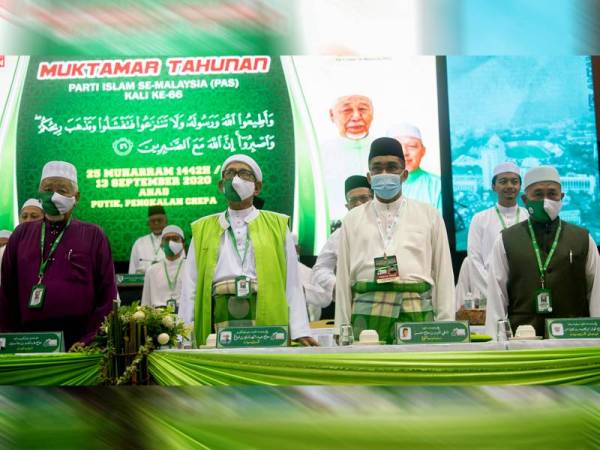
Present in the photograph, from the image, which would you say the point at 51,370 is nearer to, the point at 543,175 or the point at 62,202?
the point at 62,202

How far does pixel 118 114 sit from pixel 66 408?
246 inches

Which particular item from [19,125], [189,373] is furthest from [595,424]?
[19,125]

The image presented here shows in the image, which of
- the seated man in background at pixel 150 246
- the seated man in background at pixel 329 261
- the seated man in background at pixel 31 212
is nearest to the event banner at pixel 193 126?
the seated man in background at pixel 150 246

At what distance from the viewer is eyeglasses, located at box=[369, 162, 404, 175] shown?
4.20m

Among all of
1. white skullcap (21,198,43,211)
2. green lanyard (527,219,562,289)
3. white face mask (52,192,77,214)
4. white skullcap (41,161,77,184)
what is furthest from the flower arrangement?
white skullcap (21,198,43,211)

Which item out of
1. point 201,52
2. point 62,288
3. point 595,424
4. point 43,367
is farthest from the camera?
point 62,288

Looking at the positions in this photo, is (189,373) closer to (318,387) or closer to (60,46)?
(318,387)

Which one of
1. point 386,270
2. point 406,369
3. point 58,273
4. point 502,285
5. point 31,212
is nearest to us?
point 406,369

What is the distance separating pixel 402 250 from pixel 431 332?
1089mm

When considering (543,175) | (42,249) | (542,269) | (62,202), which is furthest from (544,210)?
(42,249)

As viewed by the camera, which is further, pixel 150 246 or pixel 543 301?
pixel 150 246

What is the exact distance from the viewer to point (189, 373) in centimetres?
288

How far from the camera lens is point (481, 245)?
23.8 feet

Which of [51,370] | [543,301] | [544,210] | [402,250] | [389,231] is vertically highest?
[544,210]
